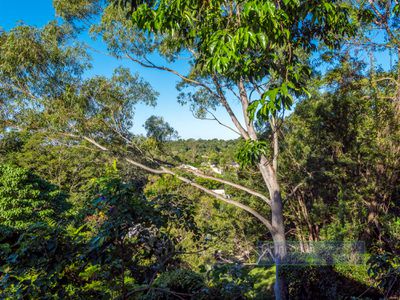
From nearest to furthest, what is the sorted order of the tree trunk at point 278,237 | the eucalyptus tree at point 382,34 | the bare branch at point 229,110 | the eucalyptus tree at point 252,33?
the eucalyptus tree at point 252,33 < the tree trunk at point 278,237 < the bare branch at point 229,110 < the eucalyptus tree at point 382,34

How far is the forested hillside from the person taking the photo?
6.00 ft

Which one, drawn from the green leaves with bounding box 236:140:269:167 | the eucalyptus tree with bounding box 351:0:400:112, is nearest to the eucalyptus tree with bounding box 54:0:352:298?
the green leaves with bounding box 236:140:269:167

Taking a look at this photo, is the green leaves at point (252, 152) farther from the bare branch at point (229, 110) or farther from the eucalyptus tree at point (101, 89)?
the bare branch at point (229, 110)

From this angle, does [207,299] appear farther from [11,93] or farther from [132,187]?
[11,93]

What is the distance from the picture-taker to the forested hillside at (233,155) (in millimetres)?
1828

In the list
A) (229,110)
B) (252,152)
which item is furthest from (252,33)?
(229,110)

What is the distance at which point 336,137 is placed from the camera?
932cm

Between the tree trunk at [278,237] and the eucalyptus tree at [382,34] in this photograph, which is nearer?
the tree trunk at [278,237]

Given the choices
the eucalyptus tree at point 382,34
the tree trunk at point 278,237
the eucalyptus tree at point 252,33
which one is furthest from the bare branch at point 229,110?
the eucalyptus tree at point 382,34

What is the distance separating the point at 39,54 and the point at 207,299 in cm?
616

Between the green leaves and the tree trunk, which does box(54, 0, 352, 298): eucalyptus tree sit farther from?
the tree trunk

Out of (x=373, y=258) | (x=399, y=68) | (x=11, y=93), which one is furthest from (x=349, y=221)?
(x=11, y=93)

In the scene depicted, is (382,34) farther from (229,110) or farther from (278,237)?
A: (278,237)

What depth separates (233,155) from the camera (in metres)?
6.38
